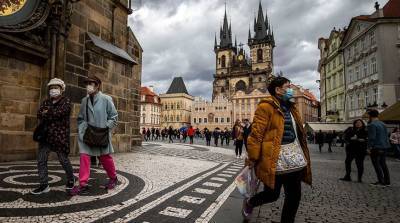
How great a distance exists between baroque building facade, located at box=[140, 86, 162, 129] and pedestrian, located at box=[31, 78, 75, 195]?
3444 inches

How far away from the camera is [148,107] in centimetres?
9406

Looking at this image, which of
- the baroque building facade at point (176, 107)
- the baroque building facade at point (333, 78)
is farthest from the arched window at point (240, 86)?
the baroque building facade at point (333, 78)

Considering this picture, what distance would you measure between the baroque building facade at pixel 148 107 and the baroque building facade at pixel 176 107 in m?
6.69

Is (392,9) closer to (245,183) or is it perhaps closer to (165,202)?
(245,183)

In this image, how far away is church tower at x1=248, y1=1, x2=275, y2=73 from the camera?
352 feet

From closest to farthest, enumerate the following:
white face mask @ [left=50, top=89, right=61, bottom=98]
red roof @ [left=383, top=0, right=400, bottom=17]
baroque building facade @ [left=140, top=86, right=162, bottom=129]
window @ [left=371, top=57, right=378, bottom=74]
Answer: white face mask @ [left=50, top=89, right=61, bottom=98]
red roof @ [left=383, top=0, right=400, bottom=17]
window @ [left=371, top=57, right=378, bottom=74]
baroque building facade @ [left=140, top=86, right=162, bottom=129]

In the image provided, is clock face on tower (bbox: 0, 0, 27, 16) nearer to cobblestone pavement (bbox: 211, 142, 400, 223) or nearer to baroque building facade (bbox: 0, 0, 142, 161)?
baroque building facade (bbox: 0, 0, 142, 161)

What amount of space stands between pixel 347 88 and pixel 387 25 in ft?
32.1

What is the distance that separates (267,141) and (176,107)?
4036 inches

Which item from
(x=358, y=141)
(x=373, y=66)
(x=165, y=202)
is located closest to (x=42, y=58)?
(x=165, y=202)

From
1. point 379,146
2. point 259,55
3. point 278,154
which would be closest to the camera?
point 278,154

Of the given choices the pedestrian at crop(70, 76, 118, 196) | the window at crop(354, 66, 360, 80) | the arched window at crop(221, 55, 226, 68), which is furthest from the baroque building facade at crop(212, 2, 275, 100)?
the pedestrian at crop(70, 76, 118, 196)

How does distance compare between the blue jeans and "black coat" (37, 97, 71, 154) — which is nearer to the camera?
"black coat" (37, 97, 71, 154)

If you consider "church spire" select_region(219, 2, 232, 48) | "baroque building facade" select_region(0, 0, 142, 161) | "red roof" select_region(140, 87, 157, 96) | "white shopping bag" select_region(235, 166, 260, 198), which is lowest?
"white shopping bag" select_region(235, 166, 260, 198)
